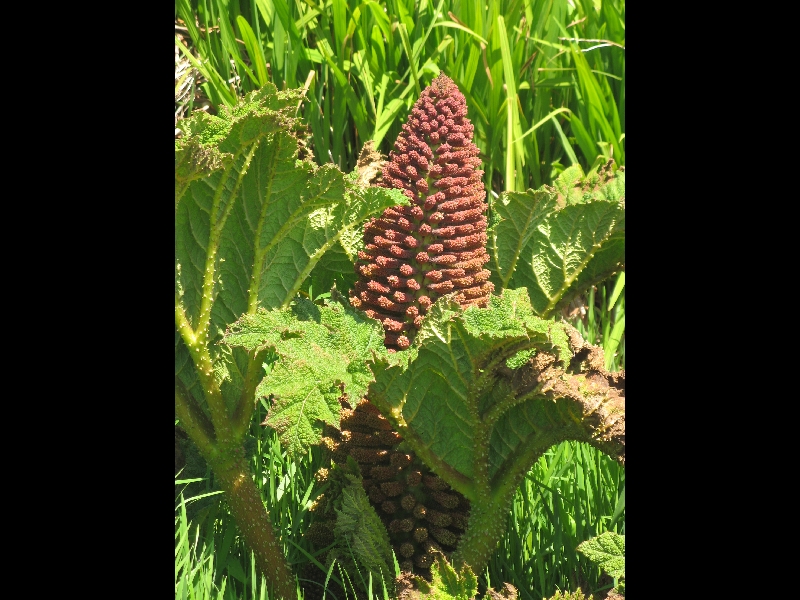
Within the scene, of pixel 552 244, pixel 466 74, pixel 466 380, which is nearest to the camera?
pixel 466 380

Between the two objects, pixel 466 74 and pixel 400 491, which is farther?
pixel 466 74

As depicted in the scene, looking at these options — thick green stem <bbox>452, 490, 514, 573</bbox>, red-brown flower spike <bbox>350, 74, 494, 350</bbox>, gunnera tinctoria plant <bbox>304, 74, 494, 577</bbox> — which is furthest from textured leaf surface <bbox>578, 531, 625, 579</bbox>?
red-brown flower spike <bbox>350, 74, 494, 350</bbox>

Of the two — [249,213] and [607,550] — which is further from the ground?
[249,213]

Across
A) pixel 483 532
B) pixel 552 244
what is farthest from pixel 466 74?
pixel 483 532

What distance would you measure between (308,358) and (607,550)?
0.52m

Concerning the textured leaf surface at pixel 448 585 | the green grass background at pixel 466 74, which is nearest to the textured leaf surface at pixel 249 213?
the textured leaf surface at pixel 448 585

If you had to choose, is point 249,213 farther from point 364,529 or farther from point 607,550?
point 607,550

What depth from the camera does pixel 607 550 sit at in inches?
50.5

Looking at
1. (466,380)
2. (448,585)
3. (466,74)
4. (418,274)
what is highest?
(466,74)

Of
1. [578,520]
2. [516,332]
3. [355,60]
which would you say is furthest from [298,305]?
[355,60]

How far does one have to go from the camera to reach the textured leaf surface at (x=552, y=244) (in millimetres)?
1439

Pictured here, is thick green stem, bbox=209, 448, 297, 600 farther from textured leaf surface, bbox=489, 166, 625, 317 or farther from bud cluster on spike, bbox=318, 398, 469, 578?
textured leaf surface, bbox=489, 166, 625, 317

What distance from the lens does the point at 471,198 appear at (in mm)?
1384

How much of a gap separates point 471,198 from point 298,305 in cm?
33
